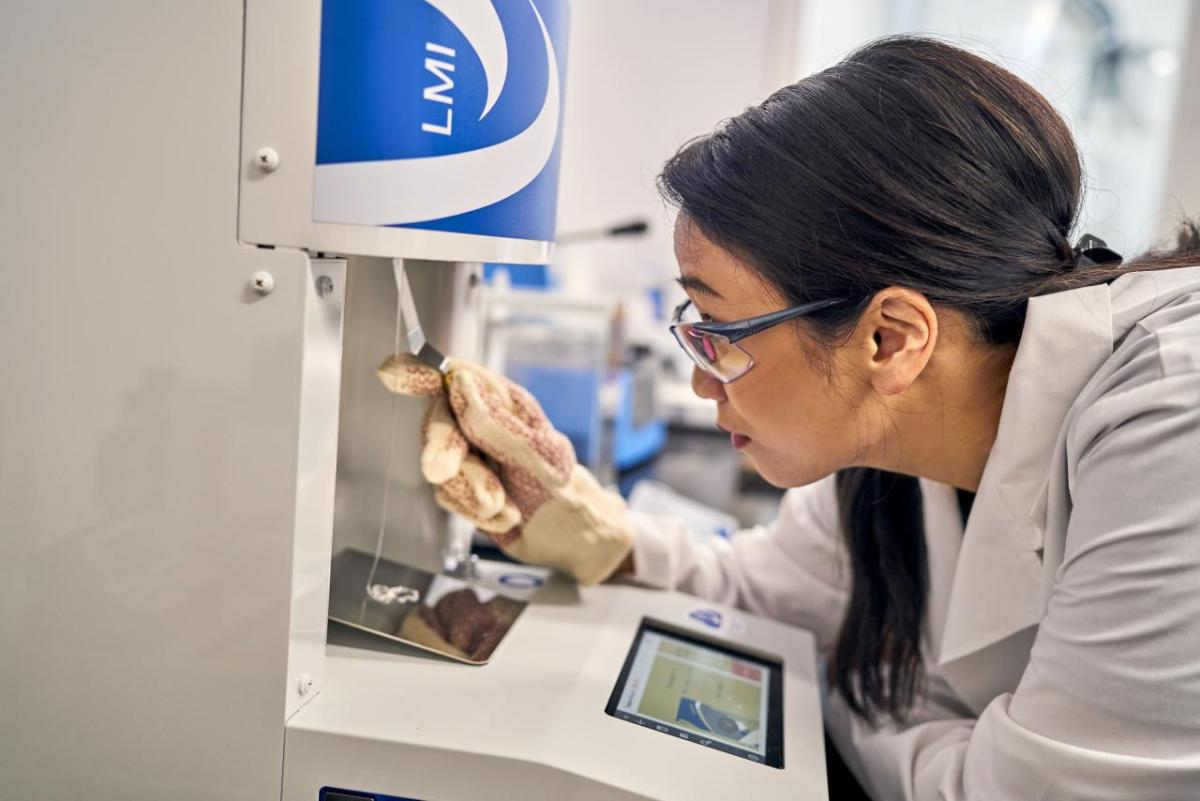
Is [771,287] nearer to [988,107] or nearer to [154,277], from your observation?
[988,107]

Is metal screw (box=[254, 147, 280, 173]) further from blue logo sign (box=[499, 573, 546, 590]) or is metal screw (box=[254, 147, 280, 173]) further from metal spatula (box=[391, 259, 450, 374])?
blue logo sign (box=[499, 573, 546, 590])

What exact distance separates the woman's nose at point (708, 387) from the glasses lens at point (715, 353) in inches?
1.5

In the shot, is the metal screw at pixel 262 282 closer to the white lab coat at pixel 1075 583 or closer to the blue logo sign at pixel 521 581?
the blue logo sign at pixel 521 581

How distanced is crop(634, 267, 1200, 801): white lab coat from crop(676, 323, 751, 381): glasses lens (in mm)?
239

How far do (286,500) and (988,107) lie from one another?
2.11ft

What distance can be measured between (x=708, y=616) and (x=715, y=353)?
33 cm

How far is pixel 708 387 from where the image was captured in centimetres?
99

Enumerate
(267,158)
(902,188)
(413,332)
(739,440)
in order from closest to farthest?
(267,158)
(902,188)
(413,332)
(739,440)

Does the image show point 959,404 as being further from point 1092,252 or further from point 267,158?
point 267,158

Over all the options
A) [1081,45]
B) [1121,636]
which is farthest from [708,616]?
[1081,45]

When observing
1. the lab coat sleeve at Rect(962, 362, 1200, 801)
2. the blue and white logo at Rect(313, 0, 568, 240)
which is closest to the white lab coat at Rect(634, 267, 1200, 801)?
the lab coat sleeve at Rect(962, 362, 1200, 801)

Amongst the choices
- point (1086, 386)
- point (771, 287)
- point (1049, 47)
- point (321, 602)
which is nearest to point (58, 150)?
point (321, 602)

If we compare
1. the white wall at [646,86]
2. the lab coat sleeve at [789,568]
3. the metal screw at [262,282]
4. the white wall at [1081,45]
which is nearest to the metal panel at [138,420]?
the metal screw at [262,282]

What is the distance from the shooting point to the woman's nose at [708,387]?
3.25 ft
